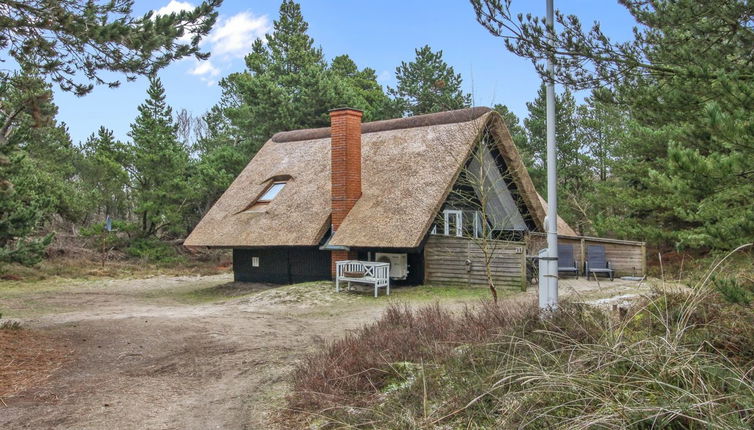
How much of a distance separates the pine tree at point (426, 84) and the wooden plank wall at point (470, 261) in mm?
24296

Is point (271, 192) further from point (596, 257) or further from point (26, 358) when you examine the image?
point (26, 358)

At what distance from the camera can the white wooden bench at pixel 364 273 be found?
15.8 meters

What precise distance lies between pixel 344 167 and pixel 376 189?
119 cm

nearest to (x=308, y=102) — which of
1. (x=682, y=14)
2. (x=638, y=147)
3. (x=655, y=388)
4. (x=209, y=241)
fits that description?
(x=209, y=241)

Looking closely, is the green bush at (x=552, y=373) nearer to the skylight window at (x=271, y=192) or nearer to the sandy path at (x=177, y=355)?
the sandy path at (x=177, y=355)

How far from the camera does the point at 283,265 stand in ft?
63.5

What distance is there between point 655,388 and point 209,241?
17606mm

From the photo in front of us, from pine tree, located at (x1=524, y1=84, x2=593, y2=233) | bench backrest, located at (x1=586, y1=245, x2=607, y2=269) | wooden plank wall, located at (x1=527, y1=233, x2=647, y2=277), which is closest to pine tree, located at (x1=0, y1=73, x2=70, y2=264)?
wooden plank wall, located at (x1=527, y1=233, x2=647, y2=277)

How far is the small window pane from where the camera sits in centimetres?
2064

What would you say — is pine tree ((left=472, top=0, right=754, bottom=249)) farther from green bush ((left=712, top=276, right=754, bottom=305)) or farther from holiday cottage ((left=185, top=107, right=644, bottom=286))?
holiday cottage ((left=185, top=107, right=644, bottom=286))

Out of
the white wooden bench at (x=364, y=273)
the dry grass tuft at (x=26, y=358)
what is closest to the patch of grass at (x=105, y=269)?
the white wooden bench at (x=364, y=273)

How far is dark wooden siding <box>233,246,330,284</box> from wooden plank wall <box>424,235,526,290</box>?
3485 mm

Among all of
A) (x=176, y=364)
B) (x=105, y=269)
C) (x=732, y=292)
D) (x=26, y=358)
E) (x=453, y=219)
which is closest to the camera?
(x=732, y=292)

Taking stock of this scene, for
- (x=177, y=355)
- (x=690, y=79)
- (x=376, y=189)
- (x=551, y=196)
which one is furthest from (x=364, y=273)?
(x=690, y=79)
